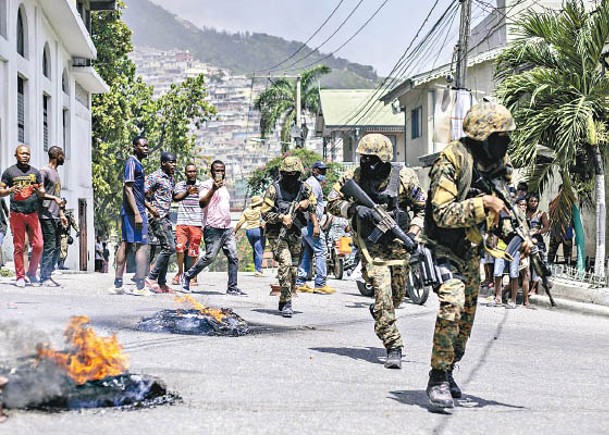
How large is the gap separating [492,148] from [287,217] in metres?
4.69

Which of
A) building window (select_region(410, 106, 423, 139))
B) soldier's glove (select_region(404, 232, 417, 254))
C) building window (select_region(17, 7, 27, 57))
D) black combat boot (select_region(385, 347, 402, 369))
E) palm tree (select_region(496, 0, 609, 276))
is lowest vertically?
black combat boot (select_region(385, 347, 402, 369))

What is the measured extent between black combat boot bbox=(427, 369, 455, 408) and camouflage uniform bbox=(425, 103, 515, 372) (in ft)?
0.16

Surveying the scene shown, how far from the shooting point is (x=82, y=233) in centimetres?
3259

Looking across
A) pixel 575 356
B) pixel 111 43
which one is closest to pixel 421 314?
pixel 575 356

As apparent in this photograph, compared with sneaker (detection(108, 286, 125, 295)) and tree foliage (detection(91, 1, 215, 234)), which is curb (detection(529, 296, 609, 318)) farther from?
tree foliage (detection(91, 1, 215, 234))

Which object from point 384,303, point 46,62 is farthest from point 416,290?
point 46,62

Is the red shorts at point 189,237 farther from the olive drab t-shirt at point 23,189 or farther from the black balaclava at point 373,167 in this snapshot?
the black balaclava at point 373,167

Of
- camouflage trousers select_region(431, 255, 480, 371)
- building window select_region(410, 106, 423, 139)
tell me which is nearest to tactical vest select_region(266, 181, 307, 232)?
camouflage trousers select_region(431, 255, 480, 371)

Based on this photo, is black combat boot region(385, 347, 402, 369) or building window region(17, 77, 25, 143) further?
building window region(17, 77, 25, 143)

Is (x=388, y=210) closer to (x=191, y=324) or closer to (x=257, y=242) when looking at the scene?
(x=191, y=324)

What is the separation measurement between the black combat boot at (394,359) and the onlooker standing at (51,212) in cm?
645

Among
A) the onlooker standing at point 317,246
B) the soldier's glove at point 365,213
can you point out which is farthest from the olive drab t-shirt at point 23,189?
the soldier's glove at point 365,213

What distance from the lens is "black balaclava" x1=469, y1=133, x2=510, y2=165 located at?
560 centimetres

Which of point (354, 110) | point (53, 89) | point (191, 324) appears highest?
point (354, 110)
